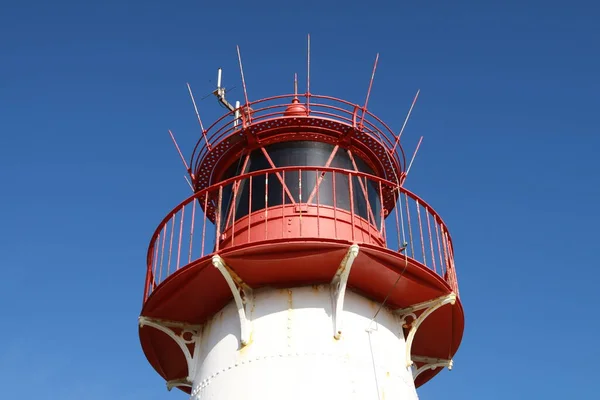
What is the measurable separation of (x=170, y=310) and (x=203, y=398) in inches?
70.8

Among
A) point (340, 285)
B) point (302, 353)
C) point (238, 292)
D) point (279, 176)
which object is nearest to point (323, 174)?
point (279, 176)

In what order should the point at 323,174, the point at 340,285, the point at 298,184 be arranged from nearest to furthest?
1. the point at 340,285
2. the point at 298,184
3. the point at 323,174

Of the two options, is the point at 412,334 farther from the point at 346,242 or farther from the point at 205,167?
the point at 205,167

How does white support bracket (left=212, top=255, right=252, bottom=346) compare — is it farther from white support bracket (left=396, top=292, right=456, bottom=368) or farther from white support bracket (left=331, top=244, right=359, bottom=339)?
white support bracket (left=396, top=292, right=456, bottom=368)

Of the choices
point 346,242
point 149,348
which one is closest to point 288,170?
point 346,242

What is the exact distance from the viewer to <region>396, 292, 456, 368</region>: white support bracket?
13523 mm

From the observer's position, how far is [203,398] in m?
12.8

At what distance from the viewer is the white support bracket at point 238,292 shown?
1275cm

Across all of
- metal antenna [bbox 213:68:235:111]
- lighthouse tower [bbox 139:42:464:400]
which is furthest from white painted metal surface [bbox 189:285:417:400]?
metal antenna [bbox 213:68:235:111]

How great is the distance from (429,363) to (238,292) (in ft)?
13.7

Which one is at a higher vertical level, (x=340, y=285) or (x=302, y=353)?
(x=340, y=285)

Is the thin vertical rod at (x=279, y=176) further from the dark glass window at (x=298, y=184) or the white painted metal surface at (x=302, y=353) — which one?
the white painted metal surface at (x=302, y=353)

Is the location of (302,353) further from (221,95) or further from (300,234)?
(221,95)

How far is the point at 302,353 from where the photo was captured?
12.5m
